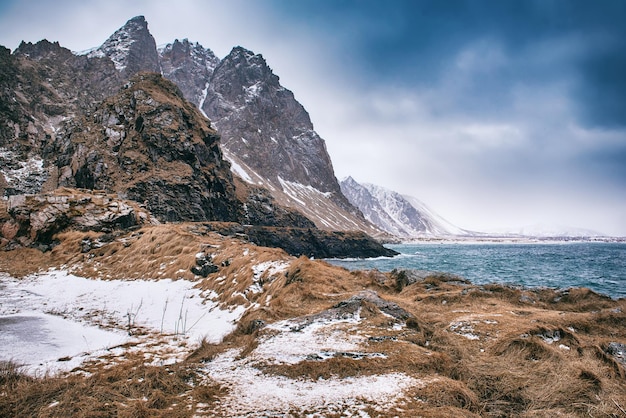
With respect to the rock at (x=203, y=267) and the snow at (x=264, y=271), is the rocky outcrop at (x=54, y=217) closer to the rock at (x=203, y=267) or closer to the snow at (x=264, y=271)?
the rock at (x=203, y=267)

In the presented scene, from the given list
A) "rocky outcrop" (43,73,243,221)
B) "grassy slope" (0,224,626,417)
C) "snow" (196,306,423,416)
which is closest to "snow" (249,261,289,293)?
"grassy slope" (0,224,626,417)

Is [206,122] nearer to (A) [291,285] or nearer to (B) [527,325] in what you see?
(A) [291,285]

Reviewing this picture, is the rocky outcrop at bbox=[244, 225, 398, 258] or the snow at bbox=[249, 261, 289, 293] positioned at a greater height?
the snow at bbox=[249, 261, 289, 293]

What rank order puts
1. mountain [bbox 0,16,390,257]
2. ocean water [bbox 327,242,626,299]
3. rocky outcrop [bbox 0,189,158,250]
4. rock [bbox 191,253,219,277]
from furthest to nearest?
mountain [bbox 0,16,390,257] → ocean water [bbox 327,242,626,299] → rocky outcrop [bbox 0,189,158,250] → rock [bbox 191,253,219,277]

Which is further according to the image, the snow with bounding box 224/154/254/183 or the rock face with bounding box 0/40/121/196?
the snow with bounding box 224/154/254/183

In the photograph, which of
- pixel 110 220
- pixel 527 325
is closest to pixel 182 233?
pixel 110 220

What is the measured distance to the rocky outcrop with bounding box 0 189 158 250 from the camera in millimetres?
22203

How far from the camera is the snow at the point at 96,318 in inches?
285

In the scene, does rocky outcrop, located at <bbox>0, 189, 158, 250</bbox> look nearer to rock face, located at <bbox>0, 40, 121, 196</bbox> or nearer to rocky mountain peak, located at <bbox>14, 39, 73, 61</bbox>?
rock face, located at <bbox>0, 40, 121, 196</bbox>

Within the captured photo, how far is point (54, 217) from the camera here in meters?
23.4

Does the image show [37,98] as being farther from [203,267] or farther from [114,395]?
[114,395]

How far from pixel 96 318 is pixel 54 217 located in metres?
18.0

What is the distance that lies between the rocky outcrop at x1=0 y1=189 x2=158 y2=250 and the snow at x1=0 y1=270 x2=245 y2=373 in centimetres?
714

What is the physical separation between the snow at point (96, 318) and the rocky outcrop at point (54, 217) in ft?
23.4
